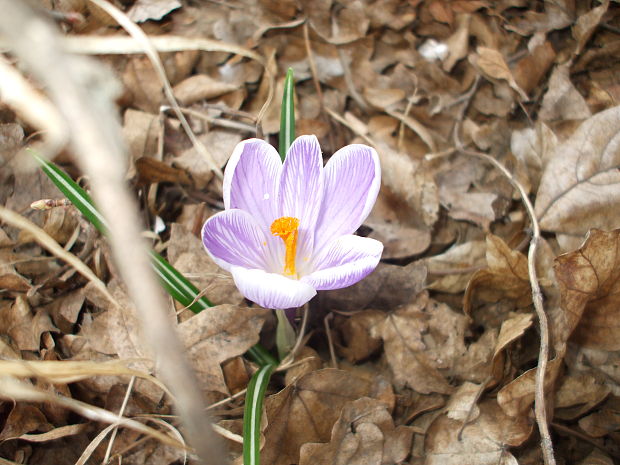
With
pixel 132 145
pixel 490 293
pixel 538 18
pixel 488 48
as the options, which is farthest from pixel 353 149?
pixel 538 18

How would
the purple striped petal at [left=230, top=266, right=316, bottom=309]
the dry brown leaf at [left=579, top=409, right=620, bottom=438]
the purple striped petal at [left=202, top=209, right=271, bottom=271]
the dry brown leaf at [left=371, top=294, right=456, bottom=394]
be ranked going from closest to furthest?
the purple striped petal at [left=230, top=266, right=316, bottom=309] < the purple striped petal at [left=202, top=209, right=271, bottom=271] < the dry brown leaf at [left=579, top=409, right=620, bottom=438] < the dry brown leaf at [left=371, top=294, right=456, bottom=394]

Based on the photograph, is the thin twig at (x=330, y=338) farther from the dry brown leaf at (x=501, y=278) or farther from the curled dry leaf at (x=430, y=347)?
the dry brown leaf at (x=501, y=278)

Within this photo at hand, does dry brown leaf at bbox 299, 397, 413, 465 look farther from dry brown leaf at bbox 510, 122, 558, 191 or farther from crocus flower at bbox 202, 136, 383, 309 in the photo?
dry brown leaf at bbox 510, 122, 558, 191

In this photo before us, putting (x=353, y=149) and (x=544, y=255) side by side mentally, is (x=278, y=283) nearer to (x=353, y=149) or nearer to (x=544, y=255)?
(x=353, y=149)

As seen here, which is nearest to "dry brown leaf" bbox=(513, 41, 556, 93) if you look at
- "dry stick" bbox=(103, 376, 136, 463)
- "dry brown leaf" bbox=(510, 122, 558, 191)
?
"dry brown leaf" bbox=(510, 122, 558, 191)

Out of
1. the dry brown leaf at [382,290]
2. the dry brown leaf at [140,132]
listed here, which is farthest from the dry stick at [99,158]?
the dry brown leaf at [140,132]
